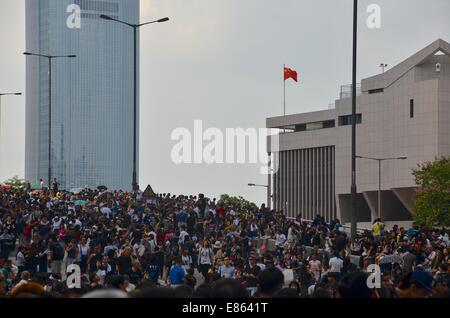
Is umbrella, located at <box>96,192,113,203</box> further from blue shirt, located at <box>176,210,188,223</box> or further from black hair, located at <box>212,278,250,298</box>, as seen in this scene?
Result: black hair, located at <box>212,278,250,298</box>

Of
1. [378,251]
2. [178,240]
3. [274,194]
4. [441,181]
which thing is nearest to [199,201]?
Answer: [178,240]

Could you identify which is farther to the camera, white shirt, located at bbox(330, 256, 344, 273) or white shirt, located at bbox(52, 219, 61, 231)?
white shirt, located at bbox(52, 219, 61, 231)

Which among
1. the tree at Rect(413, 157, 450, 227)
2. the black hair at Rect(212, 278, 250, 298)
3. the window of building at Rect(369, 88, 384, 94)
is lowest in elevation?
the tree at Rect(413, 157, 450, 227)

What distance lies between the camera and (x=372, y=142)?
119 metres

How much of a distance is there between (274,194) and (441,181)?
5992cm

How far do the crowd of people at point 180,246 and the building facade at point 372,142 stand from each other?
6030cm

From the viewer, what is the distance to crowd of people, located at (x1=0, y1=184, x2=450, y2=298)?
2528cm

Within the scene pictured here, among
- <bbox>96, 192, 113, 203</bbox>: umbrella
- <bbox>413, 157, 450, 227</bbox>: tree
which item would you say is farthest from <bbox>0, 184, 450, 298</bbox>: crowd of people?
<bbox>413, 157, 450, 227</bbox>: tree

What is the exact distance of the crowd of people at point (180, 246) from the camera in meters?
25.3

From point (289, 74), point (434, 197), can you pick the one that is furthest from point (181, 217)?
point (289, 74)

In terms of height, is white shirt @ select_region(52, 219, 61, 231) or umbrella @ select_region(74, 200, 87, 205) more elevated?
umbrella @ select_region(74, 200, 87, 205)

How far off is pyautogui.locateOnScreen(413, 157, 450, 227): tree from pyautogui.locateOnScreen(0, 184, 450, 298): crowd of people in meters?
40.0

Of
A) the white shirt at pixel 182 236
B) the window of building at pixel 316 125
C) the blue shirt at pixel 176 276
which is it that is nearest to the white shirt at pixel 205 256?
the white shirt at pixel 182 236
